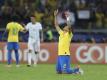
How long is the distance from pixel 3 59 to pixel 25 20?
4.25 m

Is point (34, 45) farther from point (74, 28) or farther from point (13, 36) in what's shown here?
point (74, 28)

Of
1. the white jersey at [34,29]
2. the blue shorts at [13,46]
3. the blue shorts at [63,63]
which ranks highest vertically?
the white jersey at [34,29]

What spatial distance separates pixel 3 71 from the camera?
21750 millimetres

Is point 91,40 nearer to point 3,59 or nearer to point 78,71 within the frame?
point 3,59

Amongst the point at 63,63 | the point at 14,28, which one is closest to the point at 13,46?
the point at 14,28

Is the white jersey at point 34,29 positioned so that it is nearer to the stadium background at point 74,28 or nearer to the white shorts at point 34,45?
the white shorts at point 34,45

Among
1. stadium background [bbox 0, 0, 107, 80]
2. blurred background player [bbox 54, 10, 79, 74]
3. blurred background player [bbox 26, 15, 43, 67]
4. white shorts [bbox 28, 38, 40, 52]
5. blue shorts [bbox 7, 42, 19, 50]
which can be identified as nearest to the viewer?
blurred background player [bbox 54, 10, 79, 74]

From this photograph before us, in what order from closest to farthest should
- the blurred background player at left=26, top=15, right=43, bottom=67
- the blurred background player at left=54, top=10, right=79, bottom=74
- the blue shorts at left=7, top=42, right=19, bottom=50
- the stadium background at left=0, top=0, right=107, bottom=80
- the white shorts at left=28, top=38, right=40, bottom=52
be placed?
1. the blurred background player at left=54, top=10, right=79, bottom=74
2. the blue shorts at left=7, top=42, right=19, bottom=50
3. the blurred background player at left=26, top=15, right=43, bottom=67
4. the white shorts at left=28, top=38, right=40, bottom=52
5. the stadium background at left=0, top=0, right=107, bottom=80

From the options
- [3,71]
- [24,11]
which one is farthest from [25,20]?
[3,71]

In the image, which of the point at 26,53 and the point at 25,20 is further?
the point at 25,20

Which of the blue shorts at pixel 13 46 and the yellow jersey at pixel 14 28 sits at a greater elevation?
the yellow jersey at pixel 14 28

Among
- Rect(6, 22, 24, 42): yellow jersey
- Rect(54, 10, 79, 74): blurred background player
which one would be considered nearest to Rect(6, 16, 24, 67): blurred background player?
Rect(6, 22, 24, 42): yellow jersey

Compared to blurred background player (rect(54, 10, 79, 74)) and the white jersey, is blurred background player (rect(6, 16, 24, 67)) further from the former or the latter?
blurred background player (rect(54, 10, 79, 74))

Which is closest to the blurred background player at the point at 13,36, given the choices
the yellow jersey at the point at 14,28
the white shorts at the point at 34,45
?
the yellow jersey at the point at 14,28
